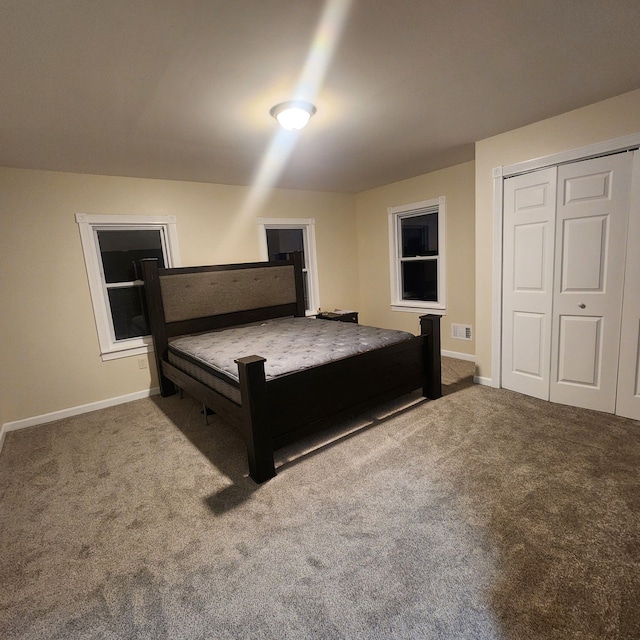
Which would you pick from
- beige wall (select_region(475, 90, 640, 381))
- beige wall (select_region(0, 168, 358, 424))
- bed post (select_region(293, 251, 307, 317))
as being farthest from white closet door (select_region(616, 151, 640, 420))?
beige wall (select_region(0, 168, 358, 424))

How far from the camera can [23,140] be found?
97.2 inches

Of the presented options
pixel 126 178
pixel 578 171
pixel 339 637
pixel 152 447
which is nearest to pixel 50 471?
pixel 152 447

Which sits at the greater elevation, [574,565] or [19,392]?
[19,392]

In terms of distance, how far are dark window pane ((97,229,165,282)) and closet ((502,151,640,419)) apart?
141 inches

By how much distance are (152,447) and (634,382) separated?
3.65m

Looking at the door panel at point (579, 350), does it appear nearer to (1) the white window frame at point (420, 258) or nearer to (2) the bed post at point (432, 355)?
(2) the bed post at point (432, 355)

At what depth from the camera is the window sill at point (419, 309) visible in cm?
453

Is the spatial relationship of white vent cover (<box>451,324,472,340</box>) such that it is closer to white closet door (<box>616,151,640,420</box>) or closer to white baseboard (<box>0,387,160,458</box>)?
white closet door (<box>616,151,640,420</box>)

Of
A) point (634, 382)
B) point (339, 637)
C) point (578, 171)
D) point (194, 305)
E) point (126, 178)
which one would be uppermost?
point (126, 178)

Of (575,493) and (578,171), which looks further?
(578,171)

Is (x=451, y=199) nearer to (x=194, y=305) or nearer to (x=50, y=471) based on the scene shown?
(x=194, y=305)

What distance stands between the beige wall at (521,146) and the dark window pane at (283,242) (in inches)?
98.2

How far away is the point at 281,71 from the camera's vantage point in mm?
1854

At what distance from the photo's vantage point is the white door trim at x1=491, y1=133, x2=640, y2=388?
244cm
